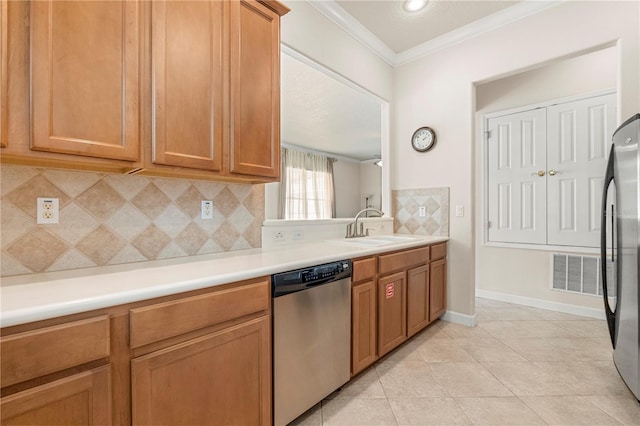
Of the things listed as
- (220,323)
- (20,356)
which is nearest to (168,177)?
(220,323)

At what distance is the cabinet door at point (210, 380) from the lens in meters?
1.01

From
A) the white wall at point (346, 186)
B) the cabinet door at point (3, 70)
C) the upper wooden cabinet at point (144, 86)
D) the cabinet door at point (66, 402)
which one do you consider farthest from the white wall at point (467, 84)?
the white wall at point (346, 186)

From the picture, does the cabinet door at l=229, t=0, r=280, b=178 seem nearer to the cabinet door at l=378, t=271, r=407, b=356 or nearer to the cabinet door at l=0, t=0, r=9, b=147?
the cabinet door at l=0, t=0, r=9, b=147

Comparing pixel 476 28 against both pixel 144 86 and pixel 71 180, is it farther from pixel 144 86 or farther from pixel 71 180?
pixel 71 180

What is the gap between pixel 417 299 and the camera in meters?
2.49

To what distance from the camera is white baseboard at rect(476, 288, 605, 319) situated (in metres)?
3.08

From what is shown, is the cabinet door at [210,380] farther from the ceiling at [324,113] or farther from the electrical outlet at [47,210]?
the ceiling at [324,113]

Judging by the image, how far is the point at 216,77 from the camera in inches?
58.4

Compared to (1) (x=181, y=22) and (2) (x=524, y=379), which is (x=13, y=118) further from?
(2) (x=524, y=379)

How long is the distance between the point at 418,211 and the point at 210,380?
265cm

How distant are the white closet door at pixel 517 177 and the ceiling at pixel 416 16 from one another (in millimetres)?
1457

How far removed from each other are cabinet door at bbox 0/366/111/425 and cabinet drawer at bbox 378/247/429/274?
5.15 feet

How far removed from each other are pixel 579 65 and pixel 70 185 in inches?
182

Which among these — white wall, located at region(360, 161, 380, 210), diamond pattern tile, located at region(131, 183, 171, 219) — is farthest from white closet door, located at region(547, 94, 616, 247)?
white wall, located at region(360, 161, 380, 210)
